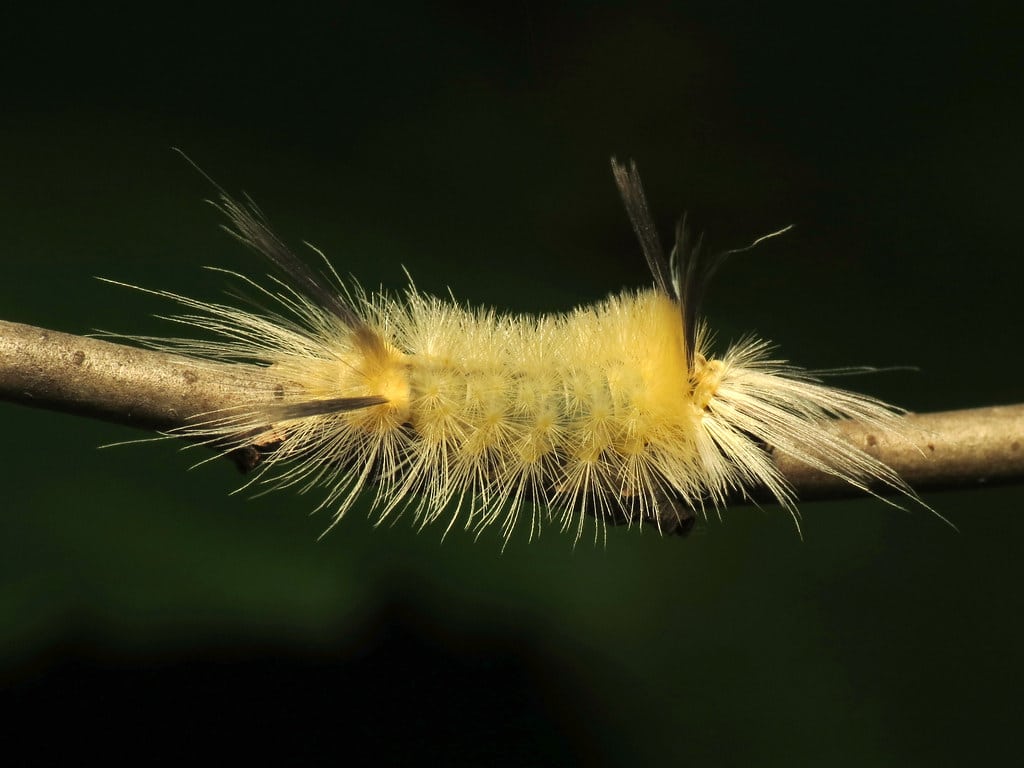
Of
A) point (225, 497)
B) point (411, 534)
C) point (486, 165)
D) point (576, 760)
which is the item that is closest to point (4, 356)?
point (225, 497)

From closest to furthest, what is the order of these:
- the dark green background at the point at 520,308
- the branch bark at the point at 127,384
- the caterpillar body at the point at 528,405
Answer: the branch bark at the point at 127,384
the caterpillar body at the point at 528,405
the dark green background at the point at 520,308

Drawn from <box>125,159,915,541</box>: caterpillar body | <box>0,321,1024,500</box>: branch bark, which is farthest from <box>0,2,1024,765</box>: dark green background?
<box>0,321,1024,500</box>: branch bark

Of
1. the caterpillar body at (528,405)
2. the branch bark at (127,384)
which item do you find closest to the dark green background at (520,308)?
the caterpillar body at (528,405)

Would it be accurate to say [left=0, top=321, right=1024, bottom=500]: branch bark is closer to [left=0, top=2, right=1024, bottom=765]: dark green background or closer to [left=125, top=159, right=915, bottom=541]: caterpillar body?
[left=125, top=159, right=915, bottom=541]: caterpillar body

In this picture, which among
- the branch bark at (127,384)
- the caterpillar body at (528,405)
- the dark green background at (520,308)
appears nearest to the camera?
the branch bark at (127,384)

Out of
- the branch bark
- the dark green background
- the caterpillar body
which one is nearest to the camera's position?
the branch bark

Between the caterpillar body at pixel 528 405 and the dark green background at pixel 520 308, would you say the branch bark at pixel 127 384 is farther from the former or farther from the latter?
the dark green background at pixel 520 308
